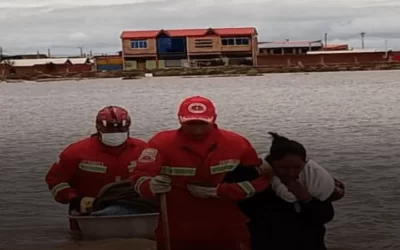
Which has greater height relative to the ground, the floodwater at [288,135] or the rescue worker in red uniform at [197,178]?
the rescue worker in red uniform at [197,178]

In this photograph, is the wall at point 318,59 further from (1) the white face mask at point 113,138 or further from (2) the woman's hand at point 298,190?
(2) the woman's hand at point 298,190

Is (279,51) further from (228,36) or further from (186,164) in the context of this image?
(186,164)

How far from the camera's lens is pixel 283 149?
5383 millimetres

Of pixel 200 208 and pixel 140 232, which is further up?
pixel 200 208

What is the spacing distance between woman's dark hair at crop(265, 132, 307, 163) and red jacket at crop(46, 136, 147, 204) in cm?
315

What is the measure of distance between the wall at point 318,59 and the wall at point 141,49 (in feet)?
42.8

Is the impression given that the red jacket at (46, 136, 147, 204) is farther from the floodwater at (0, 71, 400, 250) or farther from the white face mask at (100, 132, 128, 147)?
the floodwater at (0, 71, 400, 250)

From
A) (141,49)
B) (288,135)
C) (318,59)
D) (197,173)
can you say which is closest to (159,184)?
(197,173)

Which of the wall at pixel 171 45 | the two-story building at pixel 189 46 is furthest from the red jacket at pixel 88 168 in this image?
the wall at pixel 171 45

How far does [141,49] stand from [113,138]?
357 ft

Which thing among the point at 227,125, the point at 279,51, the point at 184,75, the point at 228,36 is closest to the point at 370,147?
the point at 227,125

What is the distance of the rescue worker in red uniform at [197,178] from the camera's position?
5726 mm

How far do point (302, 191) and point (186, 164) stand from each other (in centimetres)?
82

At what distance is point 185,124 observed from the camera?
18.8 feet
